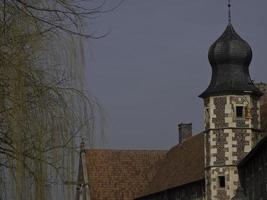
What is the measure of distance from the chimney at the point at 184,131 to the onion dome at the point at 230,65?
15.8 m

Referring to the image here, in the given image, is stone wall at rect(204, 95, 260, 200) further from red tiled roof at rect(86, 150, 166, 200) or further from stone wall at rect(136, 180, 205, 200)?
red tiled roof at rect(86, 150, 166, 200)

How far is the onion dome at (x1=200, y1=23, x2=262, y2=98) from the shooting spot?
31.5 m

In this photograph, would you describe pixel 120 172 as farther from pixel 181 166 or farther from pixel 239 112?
pixel 239 112

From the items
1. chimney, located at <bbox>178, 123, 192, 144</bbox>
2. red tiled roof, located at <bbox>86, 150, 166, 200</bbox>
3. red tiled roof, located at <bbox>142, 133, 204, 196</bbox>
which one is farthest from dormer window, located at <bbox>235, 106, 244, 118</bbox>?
chimney, located at <bbox>178, 123, 192, 144</bbox>

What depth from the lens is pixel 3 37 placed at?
7.51m

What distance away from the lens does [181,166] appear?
138ft

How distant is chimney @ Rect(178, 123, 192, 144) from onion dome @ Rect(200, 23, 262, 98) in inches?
622

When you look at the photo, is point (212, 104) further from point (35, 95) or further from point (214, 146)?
point (35, 95)

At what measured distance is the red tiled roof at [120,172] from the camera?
47.3 meters

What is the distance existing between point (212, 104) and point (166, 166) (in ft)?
47.8

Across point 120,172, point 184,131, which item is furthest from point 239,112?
point 120,172

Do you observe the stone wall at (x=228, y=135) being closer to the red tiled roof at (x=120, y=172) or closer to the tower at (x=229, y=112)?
the tower at (x=229, y=112)

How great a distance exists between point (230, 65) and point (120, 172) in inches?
737

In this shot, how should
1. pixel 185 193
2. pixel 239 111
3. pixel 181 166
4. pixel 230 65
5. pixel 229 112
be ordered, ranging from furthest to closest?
pixel 181 166 < pixel 185 193 < pixel 239 111 < pixel 229 112 < pixel 230 65
